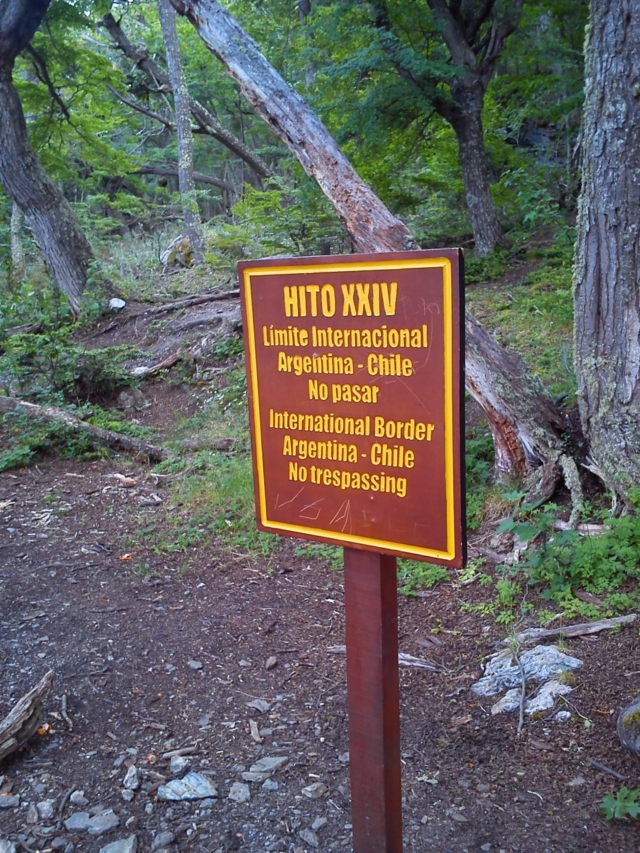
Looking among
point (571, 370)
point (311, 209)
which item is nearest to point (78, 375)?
point (311, 209)

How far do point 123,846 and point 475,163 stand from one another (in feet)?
31.7

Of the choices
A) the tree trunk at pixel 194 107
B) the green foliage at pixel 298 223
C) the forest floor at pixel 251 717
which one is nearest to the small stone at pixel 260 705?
the forest floor at pixel 251 717

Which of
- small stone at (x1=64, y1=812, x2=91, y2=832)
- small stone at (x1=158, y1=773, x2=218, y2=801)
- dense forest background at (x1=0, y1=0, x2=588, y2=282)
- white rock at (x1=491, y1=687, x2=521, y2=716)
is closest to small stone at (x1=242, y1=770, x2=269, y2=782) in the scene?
small stone at (x1=158, y1=773, x2=218, y2=801)

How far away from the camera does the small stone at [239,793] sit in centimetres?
288

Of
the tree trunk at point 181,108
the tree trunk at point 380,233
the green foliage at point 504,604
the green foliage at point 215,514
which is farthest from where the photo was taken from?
the tree trunk at point 181,108

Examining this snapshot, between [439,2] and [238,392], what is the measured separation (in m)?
6.03

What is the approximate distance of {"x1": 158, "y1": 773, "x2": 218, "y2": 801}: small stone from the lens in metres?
2.88

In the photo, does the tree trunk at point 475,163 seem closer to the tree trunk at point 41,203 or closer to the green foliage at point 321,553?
the tree trunk at point 41,203

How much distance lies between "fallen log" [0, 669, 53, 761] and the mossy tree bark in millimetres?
8774

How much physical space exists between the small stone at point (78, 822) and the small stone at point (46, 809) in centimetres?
8

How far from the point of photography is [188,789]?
2918 mm

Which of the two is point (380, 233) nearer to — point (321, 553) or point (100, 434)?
point (321, 553)

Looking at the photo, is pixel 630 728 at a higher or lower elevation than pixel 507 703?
higher

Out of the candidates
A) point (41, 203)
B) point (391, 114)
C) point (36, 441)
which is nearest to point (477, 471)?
point (36, 441)
